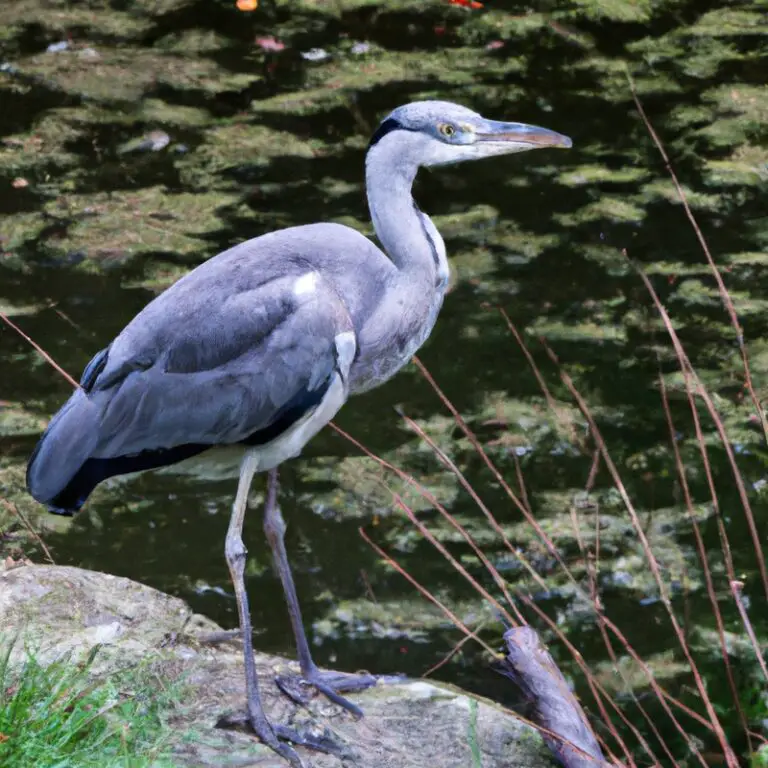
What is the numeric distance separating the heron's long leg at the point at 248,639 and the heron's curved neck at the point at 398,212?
76 cm

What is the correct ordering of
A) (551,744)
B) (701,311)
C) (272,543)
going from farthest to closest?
(701,311), (272,543), (551,744)

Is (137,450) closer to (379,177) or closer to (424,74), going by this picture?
(379,177)

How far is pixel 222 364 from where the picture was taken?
13.9ft

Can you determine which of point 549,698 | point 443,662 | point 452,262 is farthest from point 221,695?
point 452,262

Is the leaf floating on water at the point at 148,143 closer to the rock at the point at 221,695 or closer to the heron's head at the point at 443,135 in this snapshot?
the rock at the point at 221,695

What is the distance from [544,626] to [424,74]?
16.8 feet

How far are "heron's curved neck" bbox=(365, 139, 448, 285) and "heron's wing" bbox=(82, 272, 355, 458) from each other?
13.0 inches

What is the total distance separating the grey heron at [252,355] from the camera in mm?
4168

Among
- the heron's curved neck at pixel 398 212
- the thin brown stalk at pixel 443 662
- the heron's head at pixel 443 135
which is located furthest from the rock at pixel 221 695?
the heron's head at pixel 443 135

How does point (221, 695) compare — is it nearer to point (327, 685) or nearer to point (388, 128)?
point (327, 685)

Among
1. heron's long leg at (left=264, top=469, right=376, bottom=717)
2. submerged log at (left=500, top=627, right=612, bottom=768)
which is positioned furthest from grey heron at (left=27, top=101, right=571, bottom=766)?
submerged log at (left=500, top=627, right=612, bottom=768)

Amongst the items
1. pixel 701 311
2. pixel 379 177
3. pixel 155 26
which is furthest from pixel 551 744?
pixel 155 26

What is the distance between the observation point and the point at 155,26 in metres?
10.6

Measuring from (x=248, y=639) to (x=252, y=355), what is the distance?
793 mm
